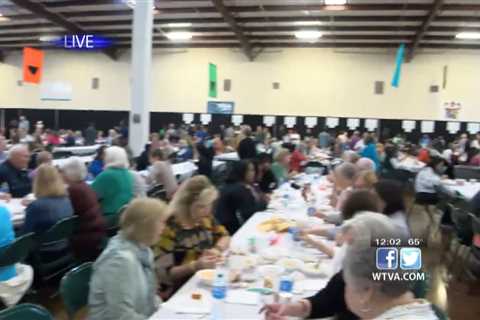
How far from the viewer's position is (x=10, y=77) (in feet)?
69.5

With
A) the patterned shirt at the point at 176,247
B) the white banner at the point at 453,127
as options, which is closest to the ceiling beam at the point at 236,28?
the white banner at the point at 453,127

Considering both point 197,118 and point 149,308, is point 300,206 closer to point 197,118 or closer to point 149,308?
point 149,308

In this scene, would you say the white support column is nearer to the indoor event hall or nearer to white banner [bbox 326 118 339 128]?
the indoor event hall

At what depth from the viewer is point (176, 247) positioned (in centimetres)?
292

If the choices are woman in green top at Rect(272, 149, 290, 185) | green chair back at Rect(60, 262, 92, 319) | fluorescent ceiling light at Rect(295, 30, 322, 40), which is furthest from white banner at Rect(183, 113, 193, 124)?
green chair back at Rect(60, 262, 92, 319)

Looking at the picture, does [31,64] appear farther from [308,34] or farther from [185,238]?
[185,238]

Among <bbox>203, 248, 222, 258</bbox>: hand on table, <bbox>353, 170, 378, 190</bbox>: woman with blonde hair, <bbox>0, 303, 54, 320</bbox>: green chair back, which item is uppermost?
<bbox>353, 170, 378, 190</bbox>: woman with blonde hair

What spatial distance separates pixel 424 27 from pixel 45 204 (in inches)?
529

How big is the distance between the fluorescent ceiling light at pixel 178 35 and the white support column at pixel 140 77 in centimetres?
668

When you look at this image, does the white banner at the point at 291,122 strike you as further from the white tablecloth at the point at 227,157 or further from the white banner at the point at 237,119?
the white tablecloth at the point at 227,157

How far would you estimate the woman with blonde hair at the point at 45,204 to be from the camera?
3.79 meters

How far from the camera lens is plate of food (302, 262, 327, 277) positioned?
267cm

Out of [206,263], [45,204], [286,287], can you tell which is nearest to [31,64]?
[45,204]

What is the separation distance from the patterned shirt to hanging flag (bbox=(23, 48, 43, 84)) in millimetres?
12279
